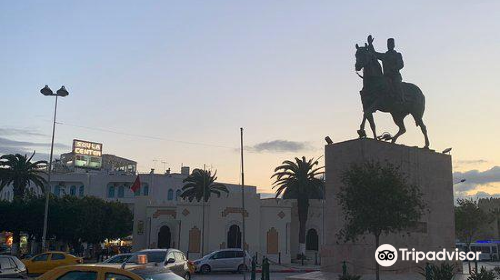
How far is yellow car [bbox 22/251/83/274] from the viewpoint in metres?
28.9

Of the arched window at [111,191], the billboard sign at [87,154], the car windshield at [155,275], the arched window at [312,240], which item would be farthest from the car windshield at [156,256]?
the billboard sign at [87,154]

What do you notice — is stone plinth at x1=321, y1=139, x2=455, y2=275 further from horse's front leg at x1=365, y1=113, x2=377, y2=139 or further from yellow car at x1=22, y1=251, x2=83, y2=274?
yellow car at x1=22, y1=251, x2=83, y2=274

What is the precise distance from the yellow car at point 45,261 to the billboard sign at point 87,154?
288ft

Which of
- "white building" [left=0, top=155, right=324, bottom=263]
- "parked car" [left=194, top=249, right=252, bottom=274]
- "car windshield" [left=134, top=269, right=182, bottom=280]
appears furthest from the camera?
"white building" [left=0, top=155, right=324, bottom=263]

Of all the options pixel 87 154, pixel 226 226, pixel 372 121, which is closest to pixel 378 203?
pixel 372 121

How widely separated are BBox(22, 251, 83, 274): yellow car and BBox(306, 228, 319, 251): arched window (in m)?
31.3

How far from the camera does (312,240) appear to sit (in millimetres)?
56469

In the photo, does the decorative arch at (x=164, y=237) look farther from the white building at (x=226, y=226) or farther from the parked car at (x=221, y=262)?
the parked car at (x=221, y=262)

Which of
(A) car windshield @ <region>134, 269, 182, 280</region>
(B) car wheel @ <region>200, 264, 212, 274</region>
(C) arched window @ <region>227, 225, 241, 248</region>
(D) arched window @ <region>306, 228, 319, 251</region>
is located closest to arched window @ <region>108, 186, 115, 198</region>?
(D) arched window @ <region>306, 228, 319, 251</region>

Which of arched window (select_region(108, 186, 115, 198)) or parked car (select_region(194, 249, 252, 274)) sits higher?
arched window (select_region(108, 186, 115, 198))

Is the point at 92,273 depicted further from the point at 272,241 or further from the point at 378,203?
the point at 272,241

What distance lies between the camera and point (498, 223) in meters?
92.6

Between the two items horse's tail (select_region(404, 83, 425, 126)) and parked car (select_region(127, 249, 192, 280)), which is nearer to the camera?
parked car (select_region(127, 249, 192, 280))

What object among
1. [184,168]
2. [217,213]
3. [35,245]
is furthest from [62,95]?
[184,168]
